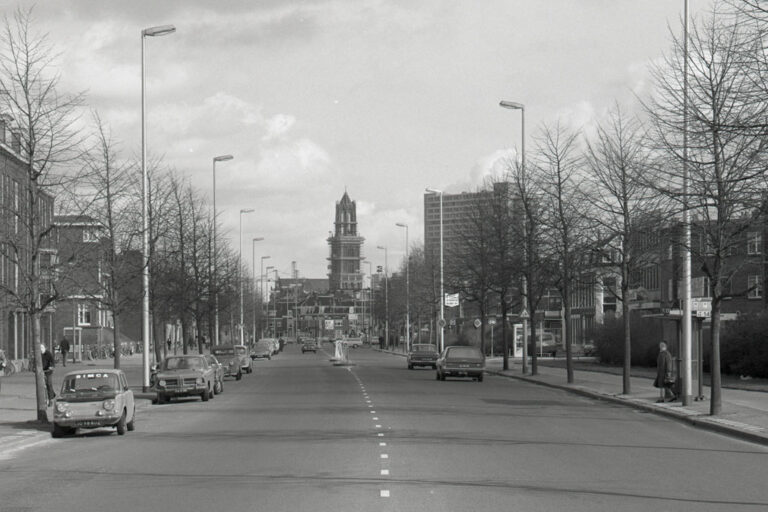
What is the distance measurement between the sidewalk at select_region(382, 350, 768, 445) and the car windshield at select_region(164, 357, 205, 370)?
12.6 meters

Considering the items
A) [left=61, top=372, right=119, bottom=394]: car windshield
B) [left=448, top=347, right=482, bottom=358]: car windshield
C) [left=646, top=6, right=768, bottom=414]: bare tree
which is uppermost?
[left=646, top=6, right=768, bottom=414]: bare tree

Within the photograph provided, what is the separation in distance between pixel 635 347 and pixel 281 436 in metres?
37.6

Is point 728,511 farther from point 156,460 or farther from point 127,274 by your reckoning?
point 127,274

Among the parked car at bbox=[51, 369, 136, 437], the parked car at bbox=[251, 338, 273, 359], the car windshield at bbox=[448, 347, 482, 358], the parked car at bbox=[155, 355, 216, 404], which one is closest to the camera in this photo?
the parked car at bbox=[51, 369, 136, 437]

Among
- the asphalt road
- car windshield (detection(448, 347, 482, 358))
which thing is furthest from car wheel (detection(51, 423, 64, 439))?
car windshield (detection(448, 347, 482, 358))

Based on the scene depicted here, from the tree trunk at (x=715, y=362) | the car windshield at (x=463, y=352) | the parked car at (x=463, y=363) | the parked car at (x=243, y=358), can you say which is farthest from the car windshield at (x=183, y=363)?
the tree trunk at (x=715, y=362)

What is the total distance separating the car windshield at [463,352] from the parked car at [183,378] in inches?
526

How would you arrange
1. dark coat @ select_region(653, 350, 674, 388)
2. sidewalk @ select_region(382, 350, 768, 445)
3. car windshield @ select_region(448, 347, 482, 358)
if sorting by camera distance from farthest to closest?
car windshield @ select_region(448, 347, 482, 358)
dark coat @ select_region(653, 350, 674, 388)
sidewalk @ select_region(382, 350, 768, 445)

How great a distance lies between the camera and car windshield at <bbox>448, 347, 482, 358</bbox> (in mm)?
45688

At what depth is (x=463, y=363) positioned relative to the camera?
1777 inches

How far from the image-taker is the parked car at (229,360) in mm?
50094

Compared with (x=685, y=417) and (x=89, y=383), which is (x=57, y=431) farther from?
(x=685, y=417)

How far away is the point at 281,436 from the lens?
68.5 feet

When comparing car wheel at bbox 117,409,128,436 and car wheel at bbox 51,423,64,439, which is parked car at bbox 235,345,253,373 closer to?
car wheel at bbox 117,409,128,436
